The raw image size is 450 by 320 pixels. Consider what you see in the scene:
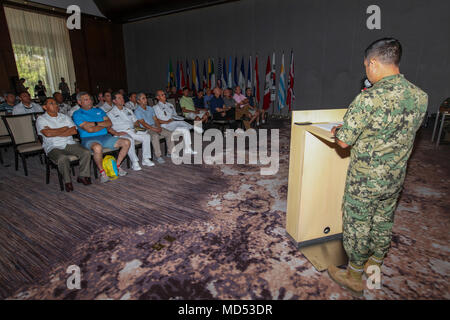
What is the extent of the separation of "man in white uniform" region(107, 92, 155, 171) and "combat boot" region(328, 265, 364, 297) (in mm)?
3226

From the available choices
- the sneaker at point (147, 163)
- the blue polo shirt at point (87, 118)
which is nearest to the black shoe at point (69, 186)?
the blue polo shirt at point (87, 118)

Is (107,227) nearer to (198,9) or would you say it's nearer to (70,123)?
(70,123)

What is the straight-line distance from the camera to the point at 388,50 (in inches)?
52.1

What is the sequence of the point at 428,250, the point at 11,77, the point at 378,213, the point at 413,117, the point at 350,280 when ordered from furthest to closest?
the point at 11,77, the point at 428,250, the point at 350,280, the point at 378,213, the point at 413,117

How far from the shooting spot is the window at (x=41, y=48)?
33.4ft

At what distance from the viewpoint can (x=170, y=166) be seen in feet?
13.9

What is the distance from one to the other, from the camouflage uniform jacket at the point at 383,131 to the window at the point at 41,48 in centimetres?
1311

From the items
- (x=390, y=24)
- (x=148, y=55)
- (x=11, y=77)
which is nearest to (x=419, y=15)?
(x=390, y=24)

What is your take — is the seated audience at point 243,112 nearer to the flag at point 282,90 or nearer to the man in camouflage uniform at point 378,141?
the flag at point 282,90

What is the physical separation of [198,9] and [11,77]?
25.7ft

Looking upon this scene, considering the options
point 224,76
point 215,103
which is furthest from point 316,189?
point 224,76

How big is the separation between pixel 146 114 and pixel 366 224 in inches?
154

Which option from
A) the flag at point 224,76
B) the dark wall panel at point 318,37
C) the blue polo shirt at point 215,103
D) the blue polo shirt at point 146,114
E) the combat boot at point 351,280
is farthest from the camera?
the flag at point 224,76

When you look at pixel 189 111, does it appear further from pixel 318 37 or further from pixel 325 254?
pixel 318 37
